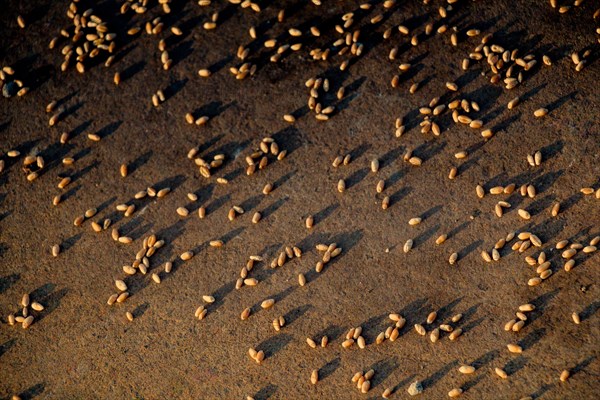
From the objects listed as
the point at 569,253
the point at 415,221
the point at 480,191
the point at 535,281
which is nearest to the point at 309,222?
the point at 415,221

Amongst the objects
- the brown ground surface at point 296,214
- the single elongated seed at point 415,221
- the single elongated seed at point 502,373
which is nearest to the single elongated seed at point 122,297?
the brown ground surface at point 296,214

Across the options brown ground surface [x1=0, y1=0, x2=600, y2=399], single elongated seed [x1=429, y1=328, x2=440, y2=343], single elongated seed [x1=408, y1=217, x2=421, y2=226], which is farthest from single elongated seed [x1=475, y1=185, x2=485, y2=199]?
single elongated seed [x1=429, y1=328, x2=440, y2=343]

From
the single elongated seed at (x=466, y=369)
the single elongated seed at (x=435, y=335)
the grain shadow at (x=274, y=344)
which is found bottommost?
the single elongated seed at (x=466, y=369)

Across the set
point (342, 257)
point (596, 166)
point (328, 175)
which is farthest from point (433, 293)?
point (596, 166)

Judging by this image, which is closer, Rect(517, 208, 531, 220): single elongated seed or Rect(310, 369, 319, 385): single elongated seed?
Rect(310, 369, 319, 385): single elongated seed

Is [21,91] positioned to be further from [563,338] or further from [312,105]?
[563,338]

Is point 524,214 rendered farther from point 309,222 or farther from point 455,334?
point 309,222

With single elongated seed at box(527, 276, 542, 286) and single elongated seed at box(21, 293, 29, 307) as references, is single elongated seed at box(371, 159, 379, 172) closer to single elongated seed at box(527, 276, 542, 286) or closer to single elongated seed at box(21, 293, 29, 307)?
single elongated seed at box(527, 276, 542, 286)

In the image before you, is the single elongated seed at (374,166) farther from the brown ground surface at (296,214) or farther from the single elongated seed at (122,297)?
the single elongated seed at (122,297)
